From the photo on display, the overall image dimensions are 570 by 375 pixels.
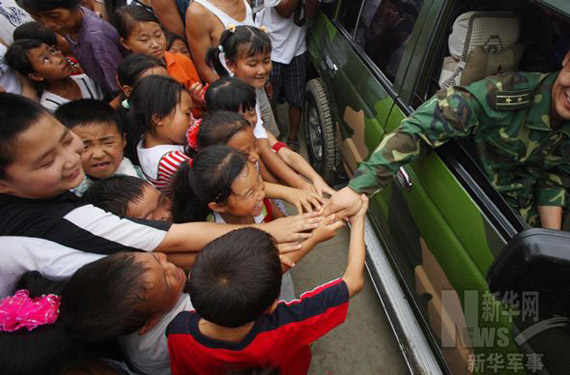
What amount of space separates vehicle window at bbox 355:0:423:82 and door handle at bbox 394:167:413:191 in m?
0.62

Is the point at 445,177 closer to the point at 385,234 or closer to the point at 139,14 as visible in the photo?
the point at 385,234

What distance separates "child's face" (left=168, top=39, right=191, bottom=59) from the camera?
2.58 meters

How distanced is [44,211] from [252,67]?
1.47 metres

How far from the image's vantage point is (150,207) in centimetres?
139

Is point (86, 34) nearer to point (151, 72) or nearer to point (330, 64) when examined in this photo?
point (151, 72)

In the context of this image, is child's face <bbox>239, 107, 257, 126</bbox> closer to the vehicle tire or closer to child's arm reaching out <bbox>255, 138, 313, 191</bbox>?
child's arm reaching out <bbox>255, 138, 313, 191</bbox>

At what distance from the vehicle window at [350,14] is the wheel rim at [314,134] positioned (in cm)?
69

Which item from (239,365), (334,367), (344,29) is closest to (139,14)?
(344,29)

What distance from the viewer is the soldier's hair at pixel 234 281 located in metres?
0.90

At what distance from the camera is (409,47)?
66.3 inches

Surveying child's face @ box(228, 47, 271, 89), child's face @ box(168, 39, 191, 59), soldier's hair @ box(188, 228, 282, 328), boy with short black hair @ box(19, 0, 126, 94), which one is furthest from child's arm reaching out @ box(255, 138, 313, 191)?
boy with short black hair @ box(19, 0, 126, 94)

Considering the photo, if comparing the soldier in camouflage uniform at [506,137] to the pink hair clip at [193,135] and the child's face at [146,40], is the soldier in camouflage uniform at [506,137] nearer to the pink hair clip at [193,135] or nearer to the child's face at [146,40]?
the pink hair clip at [193,135]

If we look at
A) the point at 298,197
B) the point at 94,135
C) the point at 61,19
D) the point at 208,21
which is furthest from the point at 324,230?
the point at 61,19

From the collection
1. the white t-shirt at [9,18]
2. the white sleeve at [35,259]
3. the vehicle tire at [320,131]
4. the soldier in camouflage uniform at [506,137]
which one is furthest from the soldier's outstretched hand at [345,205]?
the white t-shirt at [9,18]
